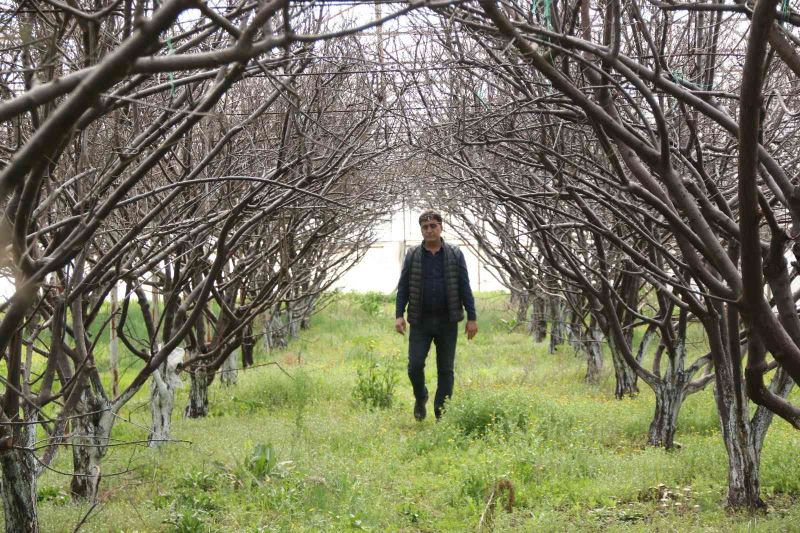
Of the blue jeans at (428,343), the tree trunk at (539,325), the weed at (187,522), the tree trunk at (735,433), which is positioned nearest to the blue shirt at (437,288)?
the blue jeans at (428,343)

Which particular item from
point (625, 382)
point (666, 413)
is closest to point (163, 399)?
point (666, 413)

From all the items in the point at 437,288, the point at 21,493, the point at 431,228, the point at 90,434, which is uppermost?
the point at 431,228

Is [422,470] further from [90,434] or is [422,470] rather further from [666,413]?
[90,434]

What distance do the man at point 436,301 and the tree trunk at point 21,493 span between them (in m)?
4.32

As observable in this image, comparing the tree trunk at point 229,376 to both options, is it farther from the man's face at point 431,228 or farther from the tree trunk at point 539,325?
the tree trunk at point 539,325

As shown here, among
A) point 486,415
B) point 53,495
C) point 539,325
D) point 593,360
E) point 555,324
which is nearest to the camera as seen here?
point 53,495

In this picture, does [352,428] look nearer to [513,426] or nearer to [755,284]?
[513,426]

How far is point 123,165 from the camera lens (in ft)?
11.2

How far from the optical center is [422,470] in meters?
6.77

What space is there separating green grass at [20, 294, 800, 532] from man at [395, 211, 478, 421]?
0.45m

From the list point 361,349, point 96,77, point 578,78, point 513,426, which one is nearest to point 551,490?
point 513,426

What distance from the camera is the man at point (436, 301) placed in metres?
8.45

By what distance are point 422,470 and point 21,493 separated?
308 centimetres

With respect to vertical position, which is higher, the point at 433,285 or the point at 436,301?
the point at 433,285
